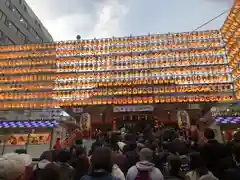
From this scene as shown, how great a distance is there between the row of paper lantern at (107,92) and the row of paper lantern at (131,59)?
3728 millimetres

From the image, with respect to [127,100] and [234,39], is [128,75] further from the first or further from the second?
[234,39]

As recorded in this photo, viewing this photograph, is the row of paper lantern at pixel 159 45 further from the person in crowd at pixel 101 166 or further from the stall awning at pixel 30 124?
the person in crowd at pixel 101 166

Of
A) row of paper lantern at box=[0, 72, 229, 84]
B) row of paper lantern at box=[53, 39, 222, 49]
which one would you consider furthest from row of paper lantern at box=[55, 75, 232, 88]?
row of paper lantern at box=[53, 39, 222, 49]

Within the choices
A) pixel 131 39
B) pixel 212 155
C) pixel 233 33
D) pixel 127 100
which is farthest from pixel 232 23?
pixel 212 155

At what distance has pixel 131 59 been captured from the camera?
103 feet

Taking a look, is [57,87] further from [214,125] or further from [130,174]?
[130,174]

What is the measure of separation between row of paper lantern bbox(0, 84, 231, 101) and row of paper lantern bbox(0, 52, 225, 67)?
373 centimetres

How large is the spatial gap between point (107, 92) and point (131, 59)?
19.7ft

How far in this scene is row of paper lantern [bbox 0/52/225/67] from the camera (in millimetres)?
29969

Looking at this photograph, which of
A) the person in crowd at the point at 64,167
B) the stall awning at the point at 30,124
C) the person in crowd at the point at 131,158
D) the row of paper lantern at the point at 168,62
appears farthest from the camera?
the row of paper lantern at the point at 168,62

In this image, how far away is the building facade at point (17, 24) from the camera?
36094 mm

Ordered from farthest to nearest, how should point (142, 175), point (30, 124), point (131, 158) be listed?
1. point (30, 124)
2. point (131, 158)
3. point (142, 175)

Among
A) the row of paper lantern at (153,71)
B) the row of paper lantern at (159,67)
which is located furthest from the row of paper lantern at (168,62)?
the row of paper lantern at (153,71)

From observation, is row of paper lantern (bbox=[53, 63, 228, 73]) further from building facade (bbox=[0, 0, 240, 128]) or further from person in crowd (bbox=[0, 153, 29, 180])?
person in crowd (bbox=[0, 153, 29, 180])
